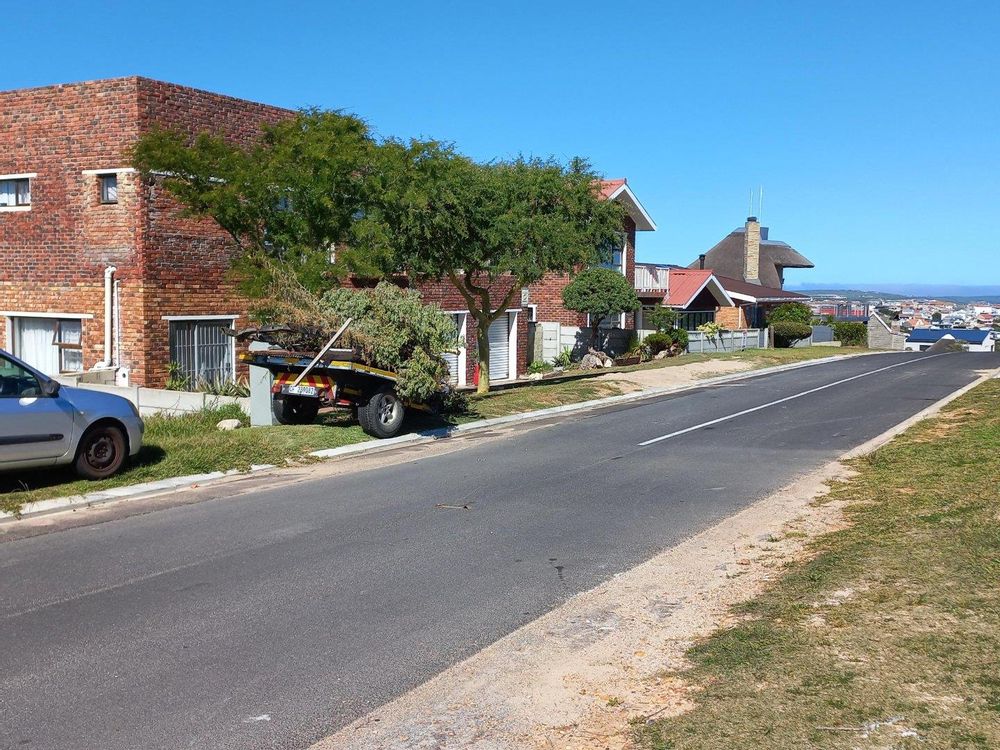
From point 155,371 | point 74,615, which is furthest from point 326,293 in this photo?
point 74,615

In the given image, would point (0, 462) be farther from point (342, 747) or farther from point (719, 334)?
point (719, 334)

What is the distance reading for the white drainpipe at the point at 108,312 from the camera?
20250 millimetres

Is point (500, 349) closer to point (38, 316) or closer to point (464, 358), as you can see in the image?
point (464, 358)

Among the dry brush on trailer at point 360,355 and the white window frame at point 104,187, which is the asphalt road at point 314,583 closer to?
the dry brush on trailer at point 360,355

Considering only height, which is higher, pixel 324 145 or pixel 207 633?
pixel 324 145

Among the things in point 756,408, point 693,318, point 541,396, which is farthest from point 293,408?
point 693,318

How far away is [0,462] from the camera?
10641 millimetres

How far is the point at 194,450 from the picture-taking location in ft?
43.9

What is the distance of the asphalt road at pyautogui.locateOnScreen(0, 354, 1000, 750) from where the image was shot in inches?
222

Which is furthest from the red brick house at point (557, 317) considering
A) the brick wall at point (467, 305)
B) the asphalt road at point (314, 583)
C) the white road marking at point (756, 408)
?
the asphalt road at point (314, 583)

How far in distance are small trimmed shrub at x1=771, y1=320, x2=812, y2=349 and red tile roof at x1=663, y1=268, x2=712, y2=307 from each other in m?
5.88

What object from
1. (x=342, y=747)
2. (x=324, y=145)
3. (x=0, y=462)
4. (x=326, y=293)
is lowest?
(x=342, y=747)

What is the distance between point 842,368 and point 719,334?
32.2 feet

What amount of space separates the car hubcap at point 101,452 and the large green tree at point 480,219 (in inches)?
276
